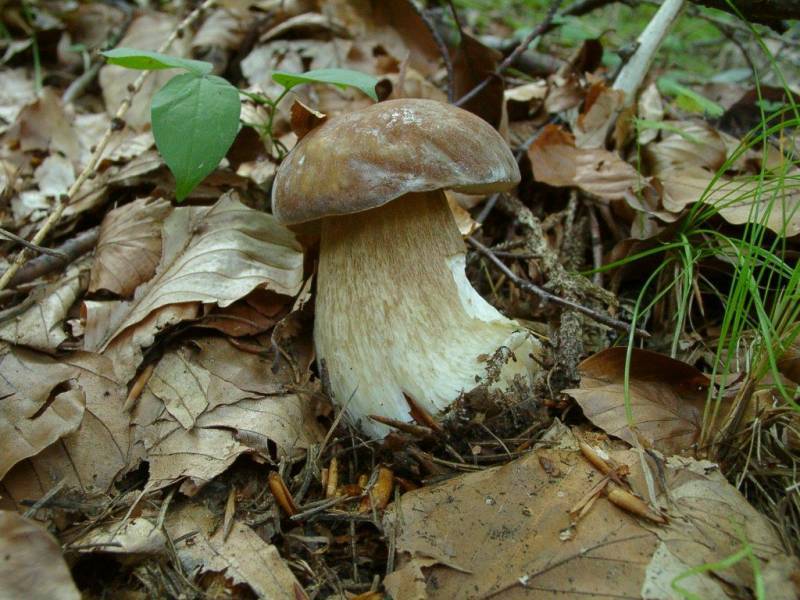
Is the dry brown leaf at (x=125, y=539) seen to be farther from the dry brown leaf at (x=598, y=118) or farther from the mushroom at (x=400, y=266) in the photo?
the dry brown leaf at (x=598, y=118)

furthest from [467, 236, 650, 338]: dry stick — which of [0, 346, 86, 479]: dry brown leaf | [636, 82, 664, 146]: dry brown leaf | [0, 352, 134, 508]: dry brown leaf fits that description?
[0, 346, 86, 479]: dry brown leaf

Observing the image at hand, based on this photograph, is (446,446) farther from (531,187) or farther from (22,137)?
(22,137)

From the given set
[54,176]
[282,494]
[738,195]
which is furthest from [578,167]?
[54,176]

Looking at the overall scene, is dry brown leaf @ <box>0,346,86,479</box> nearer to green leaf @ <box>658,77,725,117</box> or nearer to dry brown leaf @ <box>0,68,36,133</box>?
dry brown leaf @ <box>0,68,36,133</box>

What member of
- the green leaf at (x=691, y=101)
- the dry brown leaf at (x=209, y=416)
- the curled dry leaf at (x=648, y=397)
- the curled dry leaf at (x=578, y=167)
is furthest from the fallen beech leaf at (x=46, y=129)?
the green leaf at (x=691, y=101)

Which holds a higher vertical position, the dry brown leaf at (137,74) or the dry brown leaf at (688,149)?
the dry brown leaf at (137,74)

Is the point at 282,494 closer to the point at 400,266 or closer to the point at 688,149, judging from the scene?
the point at 400,266
